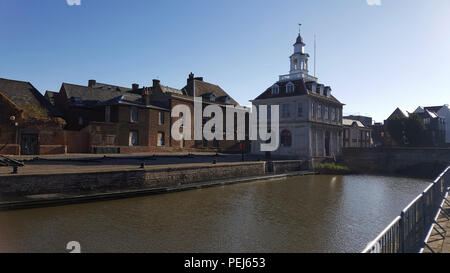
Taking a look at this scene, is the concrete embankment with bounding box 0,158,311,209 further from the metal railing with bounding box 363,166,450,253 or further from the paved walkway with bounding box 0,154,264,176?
the metal railing with bounding box 363,166,450,253

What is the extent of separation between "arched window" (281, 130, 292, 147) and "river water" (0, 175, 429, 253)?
20986mm

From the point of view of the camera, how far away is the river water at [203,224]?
28.3 feet

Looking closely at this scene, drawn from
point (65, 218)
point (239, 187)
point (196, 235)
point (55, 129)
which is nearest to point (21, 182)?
point (65, 218)

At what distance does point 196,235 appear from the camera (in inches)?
380

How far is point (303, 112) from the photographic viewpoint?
36.6 meters

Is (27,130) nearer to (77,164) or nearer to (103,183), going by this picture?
(77,164)

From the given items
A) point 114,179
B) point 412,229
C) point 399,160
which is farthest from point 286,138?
point 412,229

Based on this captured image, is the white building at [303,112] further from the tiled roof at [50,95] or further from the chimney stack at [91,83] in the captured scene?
the tiled roof at [50,95]

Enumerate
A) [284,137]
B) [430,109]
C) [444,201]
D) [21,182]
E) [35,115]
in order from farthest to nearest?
[430,109], [284,137], [35,115], [21,182], [444,201]

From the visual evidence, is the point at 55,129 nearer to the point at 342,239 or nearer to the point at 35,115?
Result: the point at 35,115
